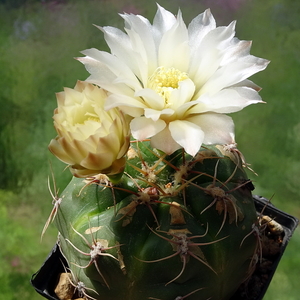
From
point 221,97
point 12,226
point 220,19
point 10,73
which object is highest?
point 220,19

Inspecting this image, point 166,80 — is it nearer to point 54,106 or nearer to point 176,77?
point 176,77

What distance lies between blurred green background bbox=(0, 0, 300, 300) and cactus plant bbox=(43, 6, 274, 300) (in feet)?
1.42

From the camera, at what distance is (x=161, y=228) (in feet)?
1.80

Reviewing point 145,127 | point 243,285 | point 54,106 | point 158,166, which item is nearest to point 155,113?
point 145,127

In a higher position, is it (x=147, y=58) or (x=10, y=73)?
(x=147, y=58)

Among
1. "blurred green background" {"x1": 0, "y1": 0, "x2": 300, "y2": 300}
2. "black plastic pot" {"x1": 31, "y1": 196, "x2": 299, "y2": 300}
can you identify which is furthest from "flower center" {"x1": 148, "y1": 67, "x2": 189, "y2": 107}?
"blurred green background" {"x1": 0, "y1": 0, "x2": 300, "y2": 300}

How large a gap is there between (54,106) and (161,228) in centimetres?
75

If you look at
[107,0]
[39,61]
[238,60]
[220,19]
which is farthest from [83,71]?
[238,60]

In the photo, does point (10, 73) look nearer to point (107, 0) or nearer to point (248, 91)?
point (107, 0)

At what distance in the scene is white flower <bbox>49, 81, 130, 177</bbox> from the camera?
47 centimetres

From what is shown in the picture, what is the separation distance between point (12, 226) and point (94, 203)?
552mm

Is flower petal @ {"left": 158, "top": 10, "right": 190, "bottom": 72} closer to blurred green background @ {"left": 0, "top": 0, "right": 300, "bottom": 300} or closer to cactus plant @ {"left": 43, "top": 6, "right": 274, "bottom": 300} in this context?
cactus plant @ {"left": 43, "top": 6, "right": 274, "bottom": 300}

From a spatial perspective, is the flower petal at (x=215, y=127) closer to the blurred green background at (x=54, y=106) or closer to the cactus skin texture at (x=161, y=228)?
the cactus skin texture at (x=161, y=228)

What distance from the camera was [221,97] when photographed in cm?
51
